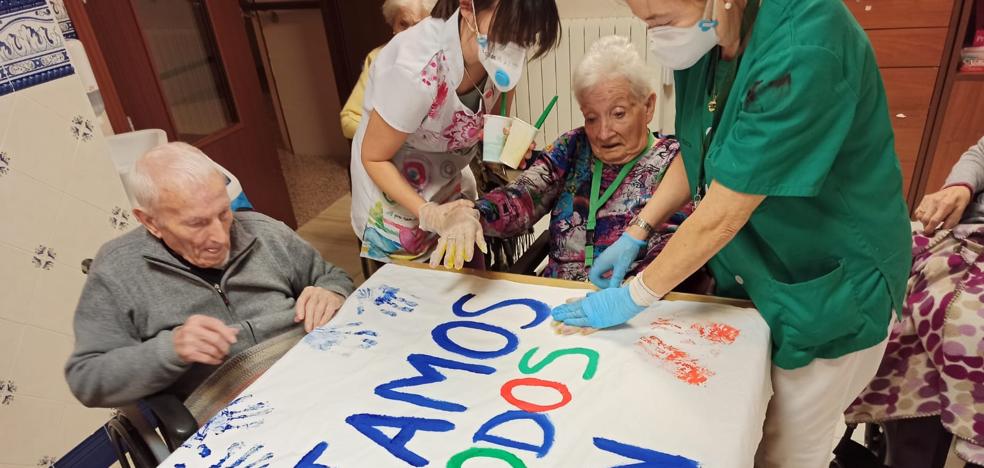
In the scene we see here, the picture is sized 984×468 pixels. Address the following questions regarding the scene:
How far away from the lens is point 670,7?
3.13 feet

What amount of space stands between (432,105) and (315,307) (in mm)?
533

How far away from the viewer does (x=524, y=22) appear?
4.26 ft

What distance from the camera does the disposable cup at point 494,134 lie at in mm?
1500

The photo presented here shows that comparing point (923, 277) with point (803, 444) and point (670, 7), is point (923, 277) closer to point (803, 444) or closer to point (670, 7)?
point (803, 444)

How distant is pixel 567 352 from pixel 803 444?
529 millimetres

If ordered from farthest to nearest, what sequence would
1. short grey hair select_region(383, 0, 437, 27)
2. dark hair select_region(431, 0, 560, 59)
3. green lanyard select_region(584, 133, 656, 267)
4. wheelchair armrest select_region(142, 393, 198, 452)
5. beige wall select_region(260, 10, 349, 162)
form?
beige wall select_region(260, 10, 349, 162)
short grey hair select_region(383, 0, 437, 27)
green lanyard select_region(584, 133, 656, 267)
dark hair select_region(431, 0, 560, 59)
wheelchair armrest select_region(142, 393, 198, 452)

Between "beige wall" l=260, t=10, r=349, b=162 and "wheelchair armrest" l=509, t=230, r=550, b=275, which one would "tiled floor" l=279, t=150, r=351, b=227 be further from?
"wheelchair armrest" l=509, t=230, r=550, b=275

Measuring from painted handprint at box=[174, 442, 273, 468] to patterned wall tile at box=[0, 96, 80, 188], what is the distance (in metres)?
1.27

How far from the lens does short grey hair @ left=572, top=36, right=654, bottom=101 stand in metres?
1.58

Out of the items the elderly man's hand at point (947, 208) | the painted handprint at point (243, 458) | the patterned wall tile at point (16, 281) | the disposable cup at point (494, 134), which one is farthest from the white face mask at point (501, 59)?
the patterned wall tile at point (16, 281)

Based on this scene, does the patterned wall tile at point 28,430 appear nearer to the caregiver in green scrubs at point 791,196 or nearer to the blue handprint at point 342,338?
the blue handprint at point 342,338

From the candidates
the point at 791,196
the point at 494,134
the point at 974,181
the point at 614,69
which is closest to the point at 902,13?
the point at 974,181

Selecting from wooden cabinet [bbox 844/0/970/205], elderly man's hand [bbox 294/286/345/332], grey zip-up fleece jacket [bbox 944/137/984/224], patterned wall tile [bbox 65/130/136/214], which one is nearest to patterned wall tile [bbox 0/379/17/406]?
patterned wall tile [bbox 65/130/136/214]

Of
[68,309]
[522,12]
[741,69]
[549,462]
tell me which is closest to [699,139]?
[741,69]
